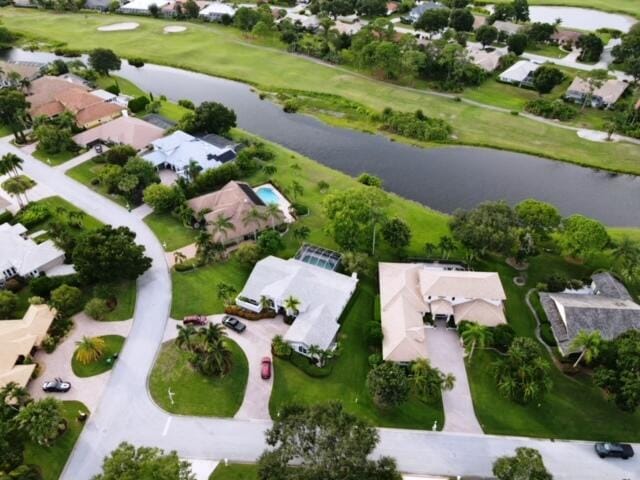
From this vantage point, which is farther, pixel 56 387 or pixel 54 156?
pixel 54 156

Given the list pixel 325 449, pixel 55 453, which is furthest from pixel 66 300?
pixel 325 449

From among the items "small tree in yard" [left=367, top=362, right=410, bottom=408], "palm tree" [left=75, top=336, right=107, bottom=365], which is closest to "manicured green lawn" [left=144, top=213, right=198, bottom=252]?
"palm tree" [left=75, top=336, right=107, bottom=365]

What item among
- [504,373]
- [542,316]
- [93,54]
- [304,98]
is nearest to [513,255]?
[542,316]

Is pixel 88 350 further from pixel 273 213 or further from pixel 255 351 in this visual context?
Result: pixel 273 213

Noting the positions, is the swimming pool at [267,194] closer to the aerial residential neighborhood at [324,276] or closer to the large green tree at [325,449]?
the aerial residential neighborhood at [324,276]

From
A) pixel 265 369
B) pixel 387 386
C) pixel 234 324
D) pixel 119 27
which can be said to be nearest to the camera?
pixel 387 386

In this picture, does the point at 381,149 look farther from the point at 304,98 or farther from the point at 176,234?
the point at 176,234
